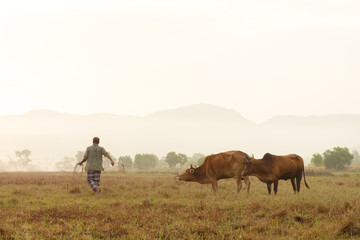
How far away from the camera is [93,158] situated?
46.4 ft

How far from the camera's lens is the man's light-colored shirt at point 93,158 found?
13953 millimetres

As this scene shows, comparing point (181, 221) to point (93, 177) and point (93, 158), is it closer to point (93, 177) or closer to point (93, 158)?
point (93, 158)

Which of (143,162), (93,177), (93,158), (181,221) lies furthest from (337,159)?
(181,221)

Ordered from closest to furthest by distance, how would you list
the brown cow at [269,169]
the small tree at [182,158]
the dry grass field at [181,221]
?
1. the dry grass field at [181,221]
2. the brown cow at [269,169]
3. the small tree at [182,158]

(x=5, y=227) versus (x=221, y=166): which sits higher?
(x=221, y=166)

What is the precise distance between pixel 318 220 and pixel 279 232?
1.62 meters

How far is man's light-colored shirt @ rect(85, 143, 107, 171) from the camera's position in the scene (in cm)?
1395

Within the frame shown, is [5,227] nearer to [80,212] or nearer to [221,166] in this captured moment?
[80,212]

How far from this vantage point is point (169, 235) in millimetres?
7027

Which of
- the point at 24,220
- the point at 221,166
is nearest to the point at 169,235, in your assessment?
the point at 24,220

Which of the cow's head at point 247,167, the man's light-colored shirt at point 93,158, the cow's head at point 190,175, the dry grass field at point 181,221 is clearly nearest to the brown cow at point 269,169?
the cow's head at point 247,167

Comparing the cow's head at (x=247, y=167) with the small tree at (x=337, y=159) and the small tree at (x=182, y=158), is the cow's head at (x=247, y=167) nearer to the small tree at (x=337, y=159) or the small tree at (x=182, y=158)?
the small tree at (x=337, y=159)

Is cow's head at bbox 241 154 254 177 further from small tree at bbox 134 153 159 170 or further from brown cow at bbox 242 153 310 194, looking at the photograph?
small tree at bbox 134 153 159 170

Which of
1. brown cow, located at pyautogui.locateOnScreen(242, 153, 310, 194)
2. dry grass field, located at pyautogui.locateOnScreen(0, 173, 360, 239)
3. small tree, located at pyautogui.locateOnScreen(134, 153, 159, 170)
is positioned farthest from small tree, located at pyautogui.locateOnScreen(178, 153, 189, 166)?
dry grass field, located at pyautogui.locateOnScreen(0, 173, 360, 239)
